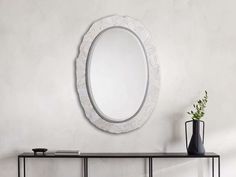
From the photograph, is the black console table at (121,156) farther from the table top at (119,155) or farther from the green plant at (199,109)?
the green plant at (199,109)

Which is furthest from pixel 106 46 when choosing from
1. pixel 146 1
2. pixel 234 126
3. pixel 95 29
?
pixel 234 126

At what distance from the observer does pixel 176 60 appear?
3.25 meters

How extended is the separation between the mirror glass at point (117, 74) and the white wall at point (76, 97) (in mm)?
136

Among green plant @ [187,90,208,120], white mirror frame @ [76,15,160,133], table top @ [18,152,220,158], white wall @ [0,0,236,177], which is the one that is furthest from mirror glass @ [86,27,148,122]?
green plant @ [187,90,208,120]

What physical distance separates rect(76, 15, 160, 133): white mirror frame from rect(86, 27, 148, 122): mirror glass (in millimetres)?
24

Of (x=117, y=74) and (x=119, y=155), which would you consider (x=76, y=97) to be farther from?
(x=119, y=155)

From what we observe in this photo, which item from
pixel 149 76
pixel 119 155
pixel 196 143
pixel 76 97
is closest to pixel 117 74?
pixel 149 76

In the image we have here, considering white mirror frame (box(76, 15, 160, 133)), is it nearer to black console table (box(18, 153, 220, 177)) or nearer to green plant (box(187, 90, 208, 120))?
black console table (box(18, 153, 220, 177))

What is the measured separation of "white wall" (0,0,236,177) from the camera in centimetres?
325

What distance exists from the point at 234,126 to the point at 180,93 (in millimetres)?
473

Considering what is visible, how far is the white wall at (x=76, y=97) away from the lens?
10.6 feet

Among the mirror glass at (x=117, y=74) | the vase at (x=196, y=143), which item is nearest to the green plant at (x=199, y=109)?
the vase at (x=196, y=143)

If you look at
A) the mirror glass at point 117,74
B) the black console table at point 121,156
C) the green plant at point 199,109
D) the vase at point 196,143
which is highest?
the mirror glass at point 117,74

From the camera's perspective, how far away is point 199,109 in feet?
10.3
